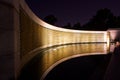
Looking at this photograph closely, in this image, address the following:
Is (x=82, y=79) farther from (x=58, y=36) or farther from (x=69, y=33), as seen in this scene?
(x=69, y=33)

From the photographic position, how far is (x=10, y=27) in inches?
156

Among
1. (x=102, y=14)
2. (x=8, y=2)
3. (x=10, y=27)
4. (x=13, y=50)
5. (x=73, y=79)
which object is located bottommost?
(x=73, y=79)

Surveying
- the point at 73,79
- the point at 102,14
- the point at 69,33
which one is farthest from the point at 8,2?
the point at 102,14

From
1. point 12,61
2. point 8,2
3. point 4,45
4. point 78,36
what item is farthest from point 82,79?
point 78,36

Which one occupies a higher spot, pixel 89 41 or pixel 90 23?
pixel 90 23

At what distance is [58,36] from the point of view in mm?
20422

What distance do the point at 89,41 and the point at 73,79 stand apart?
2321 cm

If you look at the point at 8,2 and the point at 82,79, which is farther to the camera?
the point at 82,79

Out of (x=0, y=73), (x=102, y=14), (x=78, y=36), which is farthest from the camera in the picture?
(x=102, y=14)

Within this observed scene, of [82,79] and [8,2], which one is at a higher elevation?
[8,2]

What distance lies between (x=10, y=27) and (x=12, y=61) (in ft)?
Answer: 2.58

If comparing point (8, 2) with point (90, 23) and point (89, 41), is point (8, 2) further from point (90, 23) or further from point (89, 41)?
point (90, 23)

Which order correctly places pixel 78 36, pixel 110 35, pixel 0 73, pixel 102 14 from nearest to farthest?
1. pixel 0 73
2. pixel 110 35
3. pixel 78 36
4. pixel 102 14

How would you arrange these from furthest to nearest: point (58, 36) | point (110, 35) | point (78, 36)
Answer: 1. point (78, 36)
2. point (110, 35)
3. point (58, 36)
